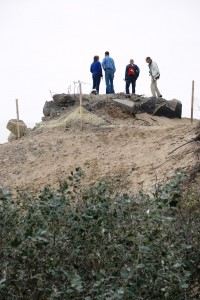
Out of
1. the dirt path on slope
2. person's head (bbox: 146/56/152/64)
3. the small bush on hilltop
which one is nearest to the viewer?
the small bush on hilltop

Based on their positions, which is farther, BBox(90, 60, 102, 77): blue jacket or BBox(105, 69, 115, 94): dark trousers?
BBox(105, 69, 115, 94): dark trousers

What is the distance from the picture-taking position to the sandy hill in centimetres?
1272

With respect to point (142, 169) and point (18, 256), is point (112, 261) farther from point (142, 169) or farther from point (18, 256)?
point (142, 169)

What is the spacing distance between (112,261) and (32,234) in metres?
0.71

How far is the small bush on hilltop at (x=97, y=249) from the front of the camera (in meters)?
4.28

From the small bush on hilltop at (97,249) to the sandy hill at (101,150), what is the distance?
6.46m

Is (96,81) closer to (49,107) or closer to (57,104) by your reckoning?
(57,104)

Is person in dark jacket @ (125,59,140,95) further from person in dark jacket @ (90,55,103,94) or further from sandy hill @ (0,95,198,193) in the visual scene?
sandy hill @ (0,95,198,193)

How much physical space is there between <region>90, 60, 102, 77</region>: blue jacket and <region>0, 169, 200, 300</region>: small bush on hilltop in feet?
43.1

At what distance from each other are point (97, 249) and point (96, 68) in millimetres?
13999

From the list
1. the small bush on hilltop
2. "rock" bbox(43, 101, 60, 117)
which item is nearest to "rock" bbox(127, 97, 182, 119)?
"rock" bbox(43, 101, 60, 117)

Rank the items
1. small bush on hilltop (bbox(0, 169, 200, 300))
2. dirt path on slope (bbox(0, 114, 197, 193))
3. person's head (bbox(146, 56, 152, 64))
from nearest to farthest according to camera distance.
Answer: small bush on hilltop (bbox(0, 169, 200, 300)) → dirt path on slope (bbox(0, 114, 197, 193)) → person's head (bbox(146, 56, 152, 64))

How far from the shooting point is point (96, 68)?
18562 millimetres

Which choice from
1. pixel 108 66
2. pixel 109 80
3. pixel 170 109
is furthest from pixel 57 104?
pixel 170 109
